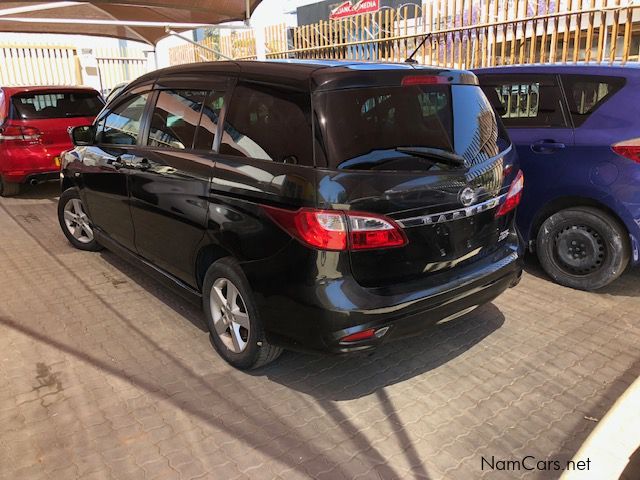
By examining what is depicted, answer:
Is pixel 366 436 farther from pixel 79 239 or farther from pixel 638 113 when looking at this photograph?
pixel 79 239

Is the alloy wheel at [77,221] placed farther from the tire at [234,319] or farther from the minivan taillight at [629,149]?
the minivan taillight at [629,149]

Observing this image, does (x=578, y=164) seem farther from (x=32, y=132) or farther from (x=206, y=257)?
(x=32, y=132)

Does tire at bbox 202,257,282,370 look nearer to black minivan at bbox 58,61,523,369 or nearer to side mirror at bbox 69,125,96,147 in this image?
black minivan at bbox 58,61,523,369

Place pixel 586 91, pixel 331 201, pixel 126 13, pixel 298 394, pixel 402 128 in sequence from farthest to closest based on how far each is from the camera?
pixel 126 13, pixel 586 91, pixel 298 394, pixel 402 128, pixel 331 201

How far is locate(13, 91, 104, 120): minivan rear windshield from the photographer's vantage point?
7.50 m

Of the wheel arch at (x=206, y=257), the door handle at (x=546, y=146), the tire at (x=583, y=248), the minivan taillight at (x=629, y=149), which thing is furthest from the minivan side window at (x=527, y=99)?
the wheel arch at (x=206, y=257)

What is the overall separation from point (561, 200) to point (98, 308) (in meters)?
3.85

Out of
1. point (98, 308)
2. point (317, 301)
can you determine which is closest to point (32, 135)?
point (98, 308)

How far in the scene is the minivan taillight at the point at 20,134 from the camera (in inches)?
292

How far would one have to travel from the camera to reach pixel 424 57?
33.0 feet

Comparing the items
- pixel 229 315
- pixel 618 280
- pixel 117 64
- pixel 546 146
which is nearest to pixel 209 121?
pixel 229 315

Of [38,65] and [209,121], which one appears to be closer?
[209,121]

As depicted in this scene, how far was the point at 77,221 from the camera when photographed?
543 cm

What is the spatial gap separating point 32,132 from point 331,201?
6576 mm
